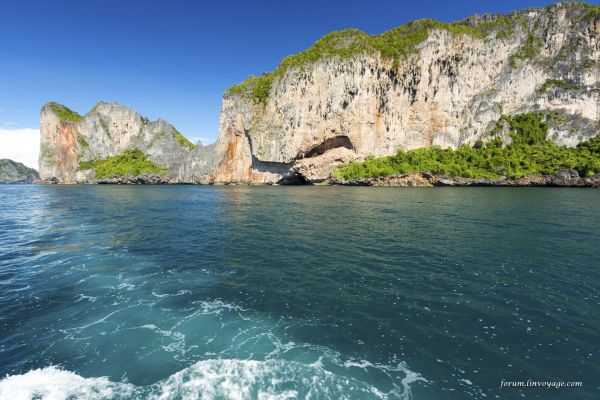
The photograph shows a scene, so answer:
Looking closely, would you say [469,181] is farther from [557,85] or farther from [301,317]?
[301,317]

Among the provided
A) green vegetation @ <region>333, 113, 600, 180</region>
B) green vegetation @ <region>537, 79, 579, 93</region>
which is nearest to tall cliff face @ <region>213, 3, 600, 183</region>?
green vegetation @ <region>537, 79, 579, 93</region>

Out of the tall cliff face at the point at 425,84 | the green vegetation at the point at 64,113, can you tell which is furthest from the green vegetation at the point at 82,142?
the tall cliff face at the point at 425,84

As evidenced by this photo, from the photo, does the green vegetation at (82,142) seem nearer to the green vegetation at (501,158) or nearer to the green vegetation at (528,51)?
the green vegetation at (501,158)

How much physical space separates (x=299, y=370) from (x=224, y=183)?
402 feet

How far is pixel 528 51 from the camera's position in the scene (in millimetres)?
102250

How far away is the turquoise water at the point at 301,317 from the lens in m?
7.37

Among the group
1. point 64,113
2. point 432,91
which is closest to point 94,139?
point 64,113

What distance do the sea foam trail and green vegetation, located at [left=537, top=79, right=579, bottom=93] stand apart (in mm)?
127609

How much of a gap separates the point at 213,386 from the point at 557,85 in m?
132

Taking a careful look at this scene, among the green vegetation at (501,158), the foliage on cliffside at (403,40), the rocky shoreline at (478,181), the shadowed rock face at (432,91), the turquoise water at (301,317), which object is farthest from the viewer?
the foliage on cliffside at (403,40)

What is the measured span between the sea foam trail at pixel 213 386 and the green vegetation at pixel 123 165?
152 metres

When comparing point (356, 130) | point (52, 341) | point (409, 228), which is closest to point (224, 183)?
point (356, 130)

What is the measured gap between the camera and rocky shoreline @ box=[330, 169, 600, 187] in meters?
75.0

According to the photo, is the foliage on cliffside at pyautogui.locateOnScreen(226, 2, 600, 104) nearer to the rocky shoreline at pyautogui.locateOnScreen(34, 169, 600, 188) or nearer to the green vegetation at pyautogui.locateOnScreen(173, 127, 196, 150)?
the rocky shoreline at pyautogui.locateOnScreen(34, 169, 600, 188)
